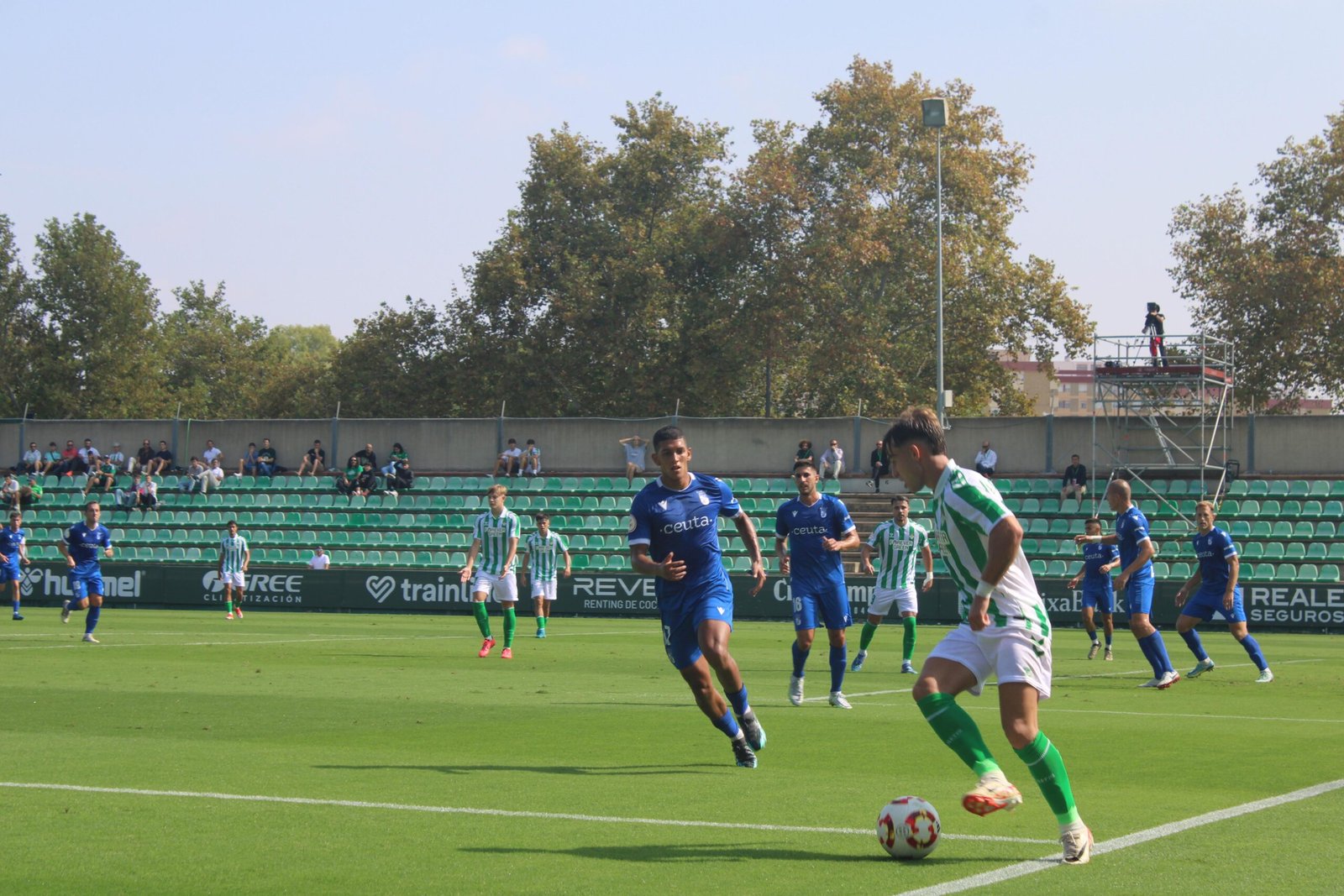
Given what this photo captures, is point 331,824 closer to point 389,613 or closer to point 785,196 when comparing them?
point 389,613

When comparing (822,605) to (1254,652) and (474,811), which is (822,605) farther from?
(474,811)

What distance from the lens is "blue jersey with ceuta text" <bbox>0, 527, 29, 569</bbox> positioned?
33.2 meters

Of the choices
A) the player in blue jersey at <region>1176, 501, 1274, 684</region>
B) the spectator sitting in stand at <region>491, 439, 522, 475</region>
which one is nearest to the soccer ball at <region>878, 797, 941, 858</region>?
the player in blue jersey at <region>1176, 501, 1274, 684</region>

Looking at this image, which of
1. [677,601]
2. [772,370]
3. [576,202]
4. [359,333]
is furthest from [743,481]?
[677,601]

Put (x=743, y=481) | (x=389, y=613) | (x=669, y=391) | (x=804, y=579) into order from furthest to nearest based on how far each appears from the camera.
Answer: (x=669, y=391) < (x=743, y=481) < (x=389, y=613) < (x=804, y=579)

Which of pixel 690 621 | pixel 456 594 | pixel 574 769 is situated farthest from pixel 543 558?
pixel 574 769

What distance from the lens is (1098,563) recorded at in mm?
22594

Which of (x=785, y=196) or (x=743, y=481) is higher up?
(x=785, y=196)

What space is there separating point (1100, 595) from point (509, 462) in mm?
23223

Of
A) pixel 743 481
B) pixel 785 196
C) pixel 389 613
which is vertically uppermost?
pixel 785 196

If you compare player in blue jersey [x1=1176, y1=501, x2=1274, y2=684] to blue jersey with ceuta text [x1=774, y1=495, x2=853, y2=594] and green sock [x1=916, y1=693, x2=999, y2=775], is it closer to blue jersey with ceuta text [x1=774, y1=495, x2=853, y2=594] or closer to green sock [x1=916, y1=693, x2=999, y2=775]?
blue jersey with ceuta text [x1=774, y1=495, x2=853, y2=594]

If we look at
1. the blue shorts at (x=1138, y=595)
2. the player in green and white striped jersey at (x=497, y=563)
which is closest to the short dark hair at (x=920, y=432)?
the blue shorts at (x=1138, y=595)

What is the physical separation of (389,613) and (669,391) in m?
22.9

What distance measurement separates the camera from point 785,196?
5341cm
